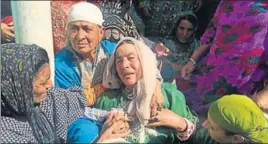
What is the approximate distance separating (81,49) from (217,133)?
0.57 meters

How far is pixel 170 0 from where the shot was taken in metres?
2.54

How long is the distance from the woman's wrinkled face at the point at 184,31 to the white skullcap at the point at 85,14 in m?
0.49

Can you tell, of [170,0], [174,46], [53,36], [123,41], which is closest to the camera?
[123,41]

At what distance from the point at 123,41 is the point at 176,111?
29 centimetres

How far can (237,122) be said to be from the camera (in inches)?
67.4

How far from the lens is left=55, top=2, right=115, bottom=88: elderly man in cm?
198

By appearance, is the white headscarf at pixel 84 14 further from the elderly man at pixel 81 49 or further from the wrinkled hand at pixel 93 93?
the wrinkled hand at pixel 93 93

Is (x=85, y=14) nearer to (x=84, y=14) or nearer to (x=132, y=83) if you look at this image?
(x=84, y=14)

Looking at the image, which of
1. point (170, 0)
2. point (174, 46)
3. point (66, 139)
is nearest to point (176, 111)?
point (66, 139)

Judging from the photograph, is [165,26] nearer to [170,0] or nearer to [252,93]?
[170,0]

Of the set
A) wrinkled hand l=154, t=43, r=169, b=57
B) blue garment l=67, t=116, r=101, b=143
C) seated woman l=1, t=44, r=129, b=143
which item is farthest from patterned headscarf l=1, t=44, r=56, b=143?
wrinkled hand l=154, t=43, r=169, b=57

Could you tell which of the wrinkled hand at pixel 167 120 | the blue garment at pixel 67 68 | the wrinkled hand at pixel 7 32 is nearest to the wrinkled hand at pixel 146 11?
the blue garment at pixel 67 68

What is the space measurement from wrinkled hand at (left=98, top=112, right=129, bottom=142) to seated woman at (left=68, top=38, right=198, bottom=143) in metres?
0.02

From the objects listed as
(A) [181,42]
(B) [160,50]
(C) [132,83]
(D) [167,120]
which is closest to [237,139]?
(D) [167,120]
